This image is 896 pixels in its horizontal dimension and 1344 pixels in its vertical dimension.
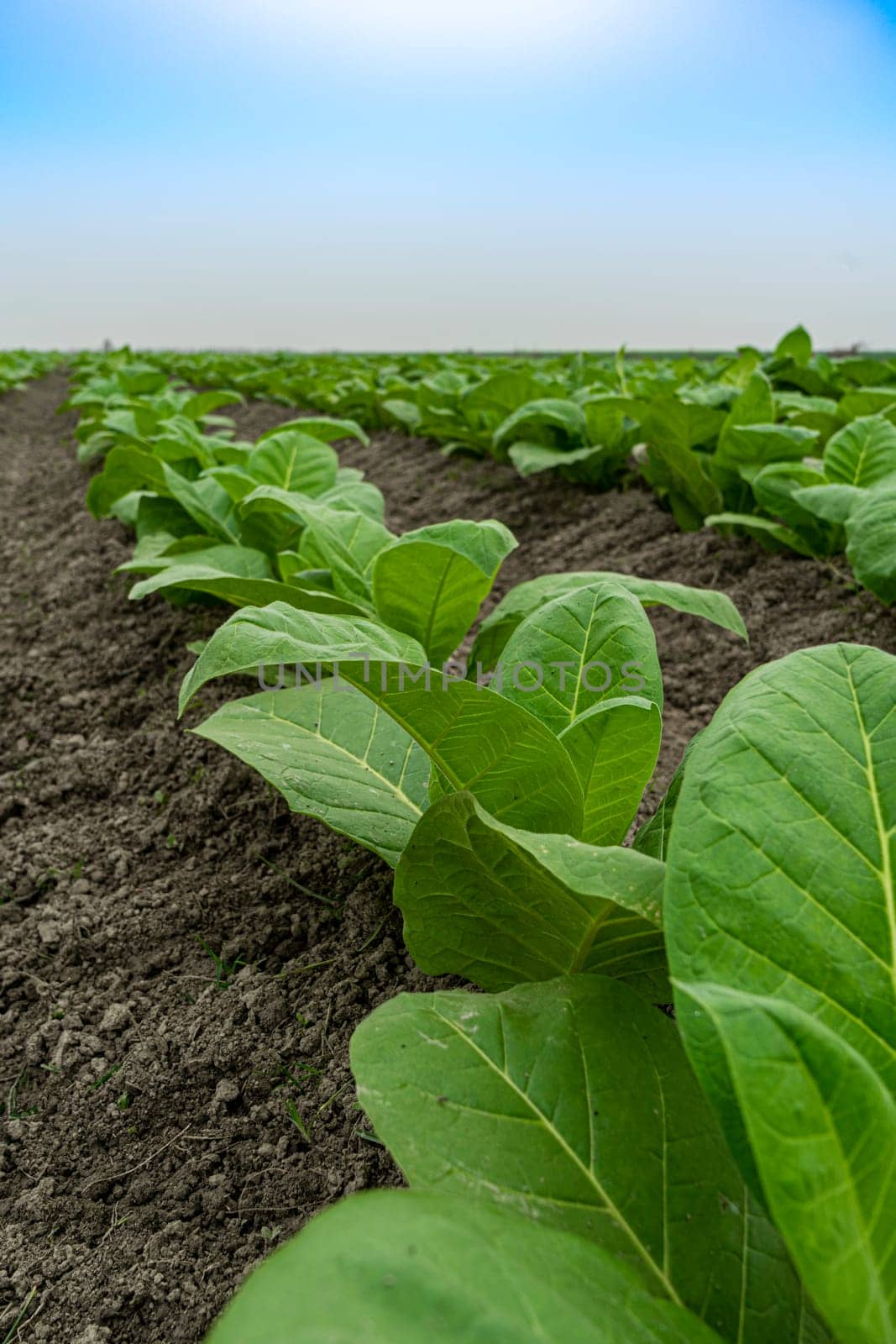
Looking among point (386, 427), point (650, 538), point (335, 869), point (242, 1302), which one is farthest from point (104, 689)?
point (386, 427)

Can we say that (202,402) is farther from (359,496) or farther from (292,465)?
(359,496)

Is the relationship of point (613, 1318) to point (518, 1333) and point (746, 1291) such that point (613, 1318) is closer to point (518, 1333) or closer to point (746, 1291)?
point (518, 1333)

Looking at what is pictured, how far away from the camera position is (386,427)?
7891 millimetres

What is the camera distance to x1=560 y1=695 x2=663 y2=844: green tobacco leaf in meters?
1.16

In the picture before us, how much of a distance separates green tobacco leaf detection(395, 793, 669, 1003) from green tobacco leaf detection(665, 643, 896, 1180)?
0.15m

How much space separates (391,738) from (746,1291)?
90 cm

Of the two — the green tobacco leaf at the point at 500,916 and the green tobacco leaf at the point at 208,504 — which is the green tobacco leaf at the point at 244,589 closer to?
the green tobacco leaf at the point at 500,916

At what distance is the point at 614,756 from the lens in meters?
Answer: 1.19

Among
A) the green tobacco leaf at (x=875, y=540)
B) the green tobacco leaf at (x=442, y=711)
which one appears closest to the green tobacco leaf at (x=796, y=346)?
the green tobacco leaf at (x=875, y=540)

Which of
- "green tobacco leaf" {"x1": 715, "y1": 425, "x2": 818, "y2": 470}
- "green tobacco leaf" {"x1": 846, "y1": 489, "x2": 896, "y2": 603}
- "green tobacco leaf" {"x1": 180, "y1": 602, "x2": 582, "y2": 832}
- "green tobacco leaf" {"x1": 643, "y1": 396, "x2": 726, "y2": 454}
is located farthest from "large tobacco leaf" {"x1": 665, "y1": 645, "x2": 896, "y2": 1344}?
"green tobacco leaf" {"x1": 643, "y1": 396, "x2": 726, "y2": 454}

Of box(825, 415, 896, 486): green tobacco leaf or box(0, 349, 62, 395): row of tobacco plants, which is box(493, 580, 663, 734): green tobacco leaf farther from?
box(0, 349, 62, 395): row of tobacco plants

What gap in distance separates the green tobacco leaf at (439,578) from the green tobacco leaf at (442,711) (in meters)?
0.34

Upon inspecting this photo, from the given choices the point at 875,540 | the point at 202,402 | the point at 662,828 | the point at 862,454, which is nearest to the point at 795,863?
the point at 662,828

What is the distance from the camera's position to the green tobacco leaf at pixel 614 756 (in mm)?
1163
